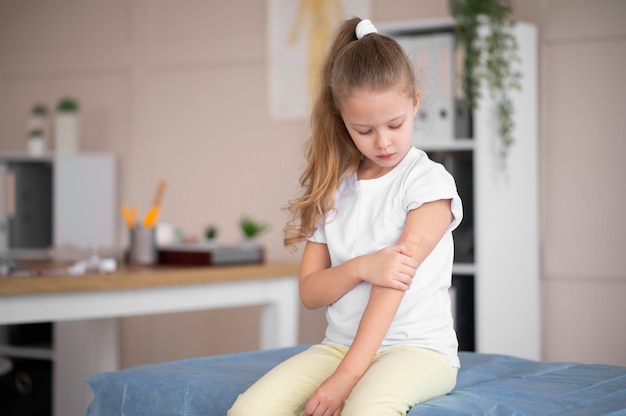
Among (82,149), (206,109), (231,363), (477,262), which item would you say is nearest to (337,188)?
(231,363)

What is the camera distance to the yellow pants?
4.06 feet

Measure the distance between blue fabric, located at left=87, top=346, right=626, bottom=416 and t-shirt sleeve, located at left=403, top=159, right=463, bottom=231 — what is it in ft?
1.04

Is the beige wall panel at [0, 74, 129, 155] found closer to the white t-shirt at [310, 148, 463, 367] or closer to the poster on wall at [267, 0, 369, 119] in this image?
the poster on wall at [267, 0, 369, 119]

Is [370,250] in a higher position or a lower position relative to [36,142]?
lower

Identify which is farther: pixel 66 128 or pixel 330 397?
pixel 66 128

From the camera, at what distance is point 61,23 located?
437cm

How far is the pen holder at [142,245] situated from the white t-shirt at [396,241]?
1411 mm

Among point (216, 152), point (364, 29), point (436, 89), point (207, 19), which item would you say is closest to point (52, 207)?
point (216, 152)

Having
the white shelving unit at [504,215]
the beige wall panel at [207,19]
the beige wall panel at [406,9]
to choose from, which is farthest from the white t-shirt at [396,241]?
the beige wall panel at [207,19]

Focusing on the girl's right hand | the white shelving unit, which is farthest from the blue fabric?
the white shelving unit

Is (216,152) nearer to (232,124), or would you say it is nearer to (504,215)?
(232,124)

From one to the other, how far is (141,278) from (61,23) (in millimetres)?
2539

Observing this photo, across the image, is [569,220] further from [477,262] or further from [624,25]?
[624,25]

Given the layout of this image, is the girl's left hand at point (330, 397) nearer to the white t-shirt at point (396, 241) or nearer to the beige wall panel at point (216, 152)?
the white t-shirt at point (396, 241)
